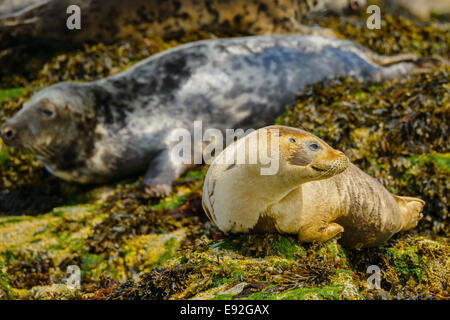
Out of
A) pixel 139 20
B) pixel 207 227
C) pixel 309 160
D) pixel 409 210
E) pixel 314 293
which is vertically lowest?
pixel 207 227

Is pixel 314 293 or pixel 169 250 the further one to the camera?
pixel 169 250

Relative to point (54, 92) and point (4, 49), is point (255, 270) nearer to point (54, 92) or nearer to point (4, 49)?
point (54, 92)

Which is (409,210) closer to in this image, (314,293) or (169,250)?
(314,293)

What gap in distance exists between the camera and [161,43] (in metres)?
6.96

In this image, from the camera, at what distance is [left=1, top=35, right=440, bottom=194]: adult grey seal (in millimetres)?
5051

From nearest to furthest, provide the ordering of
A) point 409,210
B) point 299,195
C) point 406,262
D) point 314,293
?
1. point 314,293
2. point 299,195
3. point 406,262
4. point 409,210

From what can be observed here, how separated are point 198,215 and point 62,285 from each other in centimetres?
131

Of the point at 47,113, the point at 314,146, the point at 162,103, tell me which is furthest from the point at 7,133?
the point at 314,146

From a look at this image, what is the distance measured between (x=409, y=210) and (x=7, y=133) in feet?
11.8

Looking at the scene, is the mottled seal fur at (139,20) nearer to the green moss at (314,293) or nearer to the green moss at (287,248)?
the green moss at (287,248)

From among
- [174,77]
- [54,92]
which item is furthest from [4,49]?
[174,77]

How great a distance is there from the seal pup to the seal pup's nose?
8.37ft

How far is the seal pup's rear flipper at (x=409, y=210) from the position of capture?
3.66 m

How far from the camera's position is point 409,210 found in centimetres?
369
